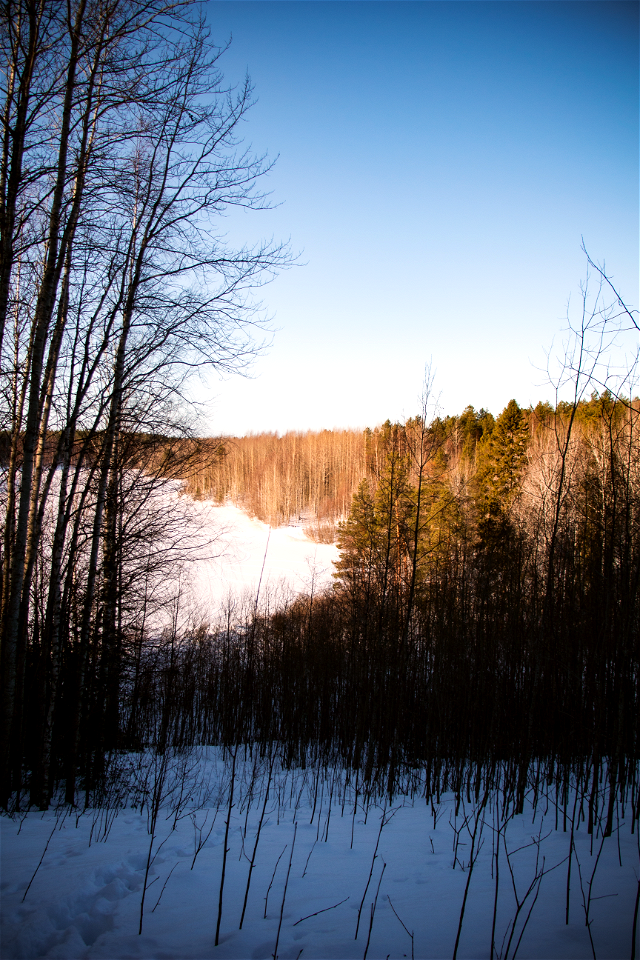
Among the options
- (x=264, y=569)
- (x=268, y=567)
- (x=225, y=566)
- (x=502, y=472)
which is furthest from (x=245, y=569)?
(x=502, y=472)

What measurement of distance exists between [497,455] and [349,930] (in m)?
27.1

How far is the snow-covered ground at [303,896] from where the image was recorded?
249 centimetres

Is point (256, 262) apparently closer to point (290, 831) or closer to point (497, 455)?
point (290, 831)

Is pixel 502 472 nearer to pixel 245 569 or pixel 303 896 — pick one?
pixel 245 569

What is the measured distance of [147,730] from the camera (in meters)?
13.3

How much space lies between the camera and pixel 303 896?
3.04 m

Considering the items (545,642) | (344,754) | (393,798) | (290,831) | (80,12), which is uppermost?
(80,12)

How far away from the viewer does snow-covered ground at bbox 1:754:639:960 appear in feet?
8.16

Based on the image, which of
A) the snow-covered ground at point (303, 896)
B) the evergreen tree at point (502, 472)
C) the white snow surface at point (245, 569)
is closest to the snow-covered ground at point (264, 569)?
the white snow surface at point (245, 569)

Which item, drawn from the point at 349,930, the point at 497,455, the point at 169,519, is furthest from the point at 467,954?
the point at 497,455

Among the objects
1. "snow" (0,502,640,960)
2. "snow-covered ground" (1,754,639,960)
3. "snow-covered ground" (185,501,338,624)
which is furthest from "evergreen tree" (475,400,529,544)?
"snow-covered ground" (1,754,639,960)

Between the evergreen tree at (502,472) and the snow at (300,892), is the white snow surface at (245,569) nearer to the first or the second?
the snow at (300,892)

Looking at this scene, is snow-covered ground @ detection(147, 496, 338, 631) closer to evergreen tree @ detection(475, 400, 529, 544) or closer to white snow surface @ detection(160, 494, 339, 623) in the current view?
white snow surface @ detection(160, 494, 339, 623)

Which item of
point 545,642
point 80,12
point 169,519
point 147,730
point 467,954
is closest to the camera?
point 467,954
